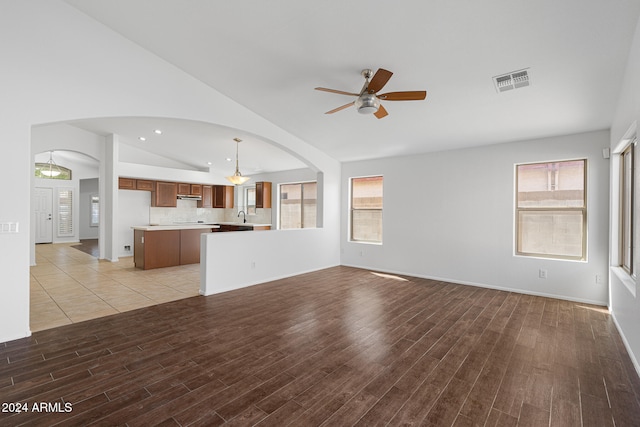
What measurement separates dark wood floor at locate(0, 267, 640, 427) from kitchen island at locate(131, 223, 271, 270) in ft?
9.53

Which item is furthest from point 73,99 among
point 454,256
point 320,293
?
point 454,256

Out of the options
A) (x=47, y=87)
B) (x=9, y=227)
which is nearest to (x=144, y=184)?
(x=47, y=87)

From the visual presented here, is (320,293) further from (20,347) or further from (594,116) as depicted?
(594,116)

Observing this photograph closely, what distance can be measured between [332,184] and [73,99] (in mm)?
4763

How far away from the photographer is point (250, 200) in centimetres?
1003

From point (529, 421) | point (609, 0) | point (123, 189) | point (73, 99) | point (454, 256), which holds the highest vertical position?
point (609, 0)

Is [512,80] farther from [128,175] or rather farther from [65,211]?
[65,211]

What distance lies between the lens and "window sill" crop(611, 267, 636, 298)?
111 inches

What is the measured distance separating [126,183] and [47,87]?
544 centimetres

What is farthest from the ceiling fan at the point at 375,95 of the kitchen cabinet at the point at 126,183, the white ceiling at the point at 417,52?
the kitchen cabinet at the point at 126,183

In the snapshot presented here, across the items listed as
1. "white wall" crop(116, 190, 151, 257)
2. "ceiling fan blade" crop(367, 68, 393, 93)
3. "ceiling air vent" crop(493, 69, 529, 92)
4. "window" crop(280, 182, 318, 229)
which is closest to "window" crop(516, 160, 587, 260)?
"ceiling air vent" crop(493, 69, 529, 92)

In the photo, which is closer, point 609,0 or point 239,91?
point 609,0

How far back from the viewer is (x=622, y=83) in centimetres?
311

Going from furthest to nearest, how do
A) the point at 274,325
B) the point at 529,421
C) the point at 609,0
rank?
the point at 274,325, the point at 609,0, the point at 529,421
